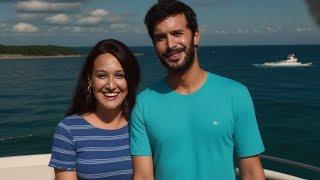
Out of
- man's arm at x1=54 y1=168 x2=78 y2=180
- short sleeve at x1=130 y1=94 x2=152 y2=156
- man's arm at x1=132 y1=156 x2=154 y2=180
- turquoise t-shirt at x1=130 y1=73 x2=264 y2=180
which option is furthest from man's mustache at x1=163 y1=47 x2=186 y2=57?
man's arm at x1=54 y1=168 x2=78 y2=180

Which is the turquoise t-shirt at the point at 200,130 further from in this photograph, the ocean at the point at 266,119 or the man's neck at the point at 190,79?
the ocean at the point at 266,119

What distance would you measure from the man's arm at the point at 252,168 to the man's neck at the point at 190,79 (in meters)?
0.54

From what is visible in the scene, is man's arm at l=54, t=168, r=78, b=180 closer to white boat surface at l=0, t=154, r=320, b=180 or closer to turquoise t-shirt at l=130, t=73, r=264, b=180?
turquoise t-shirt at l=130, t=73, r=264, b=180

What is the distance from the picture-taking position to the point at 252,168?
2.60m

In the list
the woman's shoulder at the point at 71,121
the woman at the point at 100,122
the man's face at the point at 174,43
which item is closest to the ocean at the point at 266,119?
the woman at the point at 100,122

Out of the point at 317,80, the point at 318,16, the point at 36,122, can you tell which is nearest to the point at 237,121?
the point at 318,16

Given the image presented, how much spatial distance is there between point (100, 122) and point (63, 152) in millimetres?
368

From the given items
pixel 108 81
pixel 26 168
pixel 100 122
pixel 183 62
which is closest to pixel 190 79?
pixel 183 62

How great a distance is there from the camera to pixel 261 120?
124ft

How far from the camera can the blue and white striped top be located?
9.02 ft

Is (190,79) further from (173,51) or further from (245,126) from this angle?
(245,126)

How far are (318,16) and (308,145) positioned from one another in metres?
28.5

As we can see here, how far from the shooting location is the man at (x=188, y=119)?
8.36ft

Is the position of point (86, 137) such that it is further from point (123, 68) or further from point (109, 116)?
point (123, 68)
